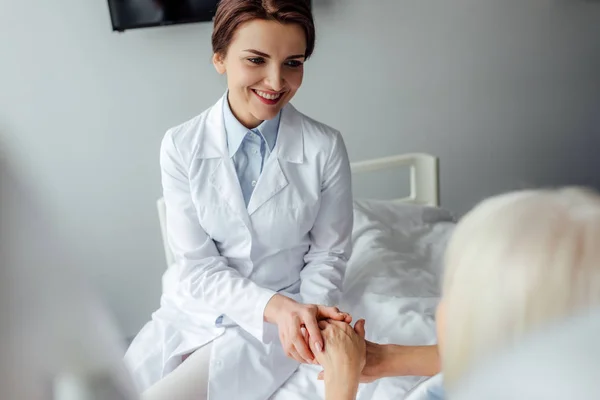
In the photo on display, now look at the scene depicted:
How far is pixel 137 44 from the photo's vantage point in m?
1.87

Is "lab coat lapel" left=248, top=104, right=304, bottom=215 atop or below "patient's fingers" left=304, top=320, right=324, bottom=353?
atop

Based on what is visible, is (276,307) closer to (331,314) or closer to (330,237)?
(331,314)

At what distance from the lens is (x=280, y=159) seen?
1233 mm

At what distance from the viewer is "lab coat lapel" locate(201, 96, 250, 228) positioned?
1.21 m

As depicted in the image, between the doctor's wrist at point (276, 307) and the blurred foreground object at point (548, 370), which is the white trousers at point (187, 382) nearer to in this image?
the doctor's wrist at point (276, 307)

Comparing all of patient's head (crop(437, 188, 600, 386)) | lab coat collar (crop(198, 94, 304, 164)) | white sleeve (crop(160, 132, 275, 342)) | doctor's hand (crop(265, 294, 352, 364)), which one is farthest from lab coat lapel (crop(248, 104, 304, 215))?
patient's head (crop(437, 188, 600, 386))

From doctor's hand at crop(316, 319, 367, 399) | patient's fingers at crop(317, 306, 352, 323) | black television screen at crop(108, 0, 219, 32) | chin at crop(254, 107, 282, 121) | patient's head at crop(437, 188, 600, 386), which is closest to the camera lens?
patient's head at crop(437, 188, 600, 386)

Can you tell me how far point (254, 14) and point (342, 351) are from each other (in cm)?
64

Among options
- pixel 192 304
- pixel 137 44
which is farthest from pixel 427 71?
pixel 192 304

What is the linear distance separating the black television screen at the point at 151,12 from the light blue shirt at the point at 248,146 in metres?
0.70

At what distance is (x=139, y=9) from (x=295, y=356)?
123cm

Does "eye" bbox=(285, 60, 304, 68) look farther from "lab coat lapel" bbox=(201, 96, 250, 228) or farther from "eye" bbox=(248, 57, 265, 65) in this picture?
"lab coat lapel" bbox=(201, 96, 250, 228)

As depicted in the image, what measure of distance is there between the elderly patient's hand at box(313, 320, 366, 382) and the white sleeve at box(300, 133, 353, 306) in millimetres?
174

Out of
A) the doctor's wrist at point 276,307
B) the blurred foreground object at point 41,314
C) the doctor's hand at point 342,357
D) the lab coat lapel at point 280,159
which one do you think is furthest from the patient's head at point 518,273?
the lab coat lapel at point 280,159
